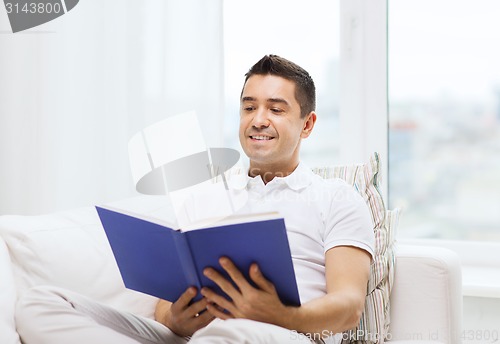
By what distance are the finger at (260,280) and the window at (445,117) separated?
1610mm

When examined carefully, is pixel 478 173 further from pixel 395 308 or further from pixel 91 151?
pixel 91 151

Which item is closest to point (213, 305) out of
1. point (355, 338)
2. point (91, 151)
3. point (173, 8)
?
point (355, 338)

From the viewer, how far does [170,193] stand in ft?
8.05

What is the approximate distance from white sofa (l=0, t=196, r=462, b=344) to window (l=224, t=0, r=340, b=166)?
1.09m

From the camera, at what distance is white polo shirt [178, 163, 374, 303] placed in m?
1.50

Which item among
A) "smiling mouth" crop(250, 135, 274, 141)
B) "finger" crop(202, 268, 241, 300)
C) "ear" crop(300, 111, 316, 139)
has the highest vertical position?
"ear" crop(300, 111, 316, 139)

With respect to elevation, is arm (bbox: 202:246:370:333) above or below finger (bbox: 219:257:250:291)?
below

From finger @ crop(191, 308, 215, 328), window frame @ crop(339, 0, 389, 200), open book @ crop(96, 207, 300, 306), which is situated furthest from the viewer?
window frame @ crop(339, 0, 389, 200)

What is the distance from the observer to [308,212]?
62.9 inches

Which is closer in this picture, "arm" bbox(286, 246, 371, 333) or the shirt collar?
"arm" bbox(286, 246, 371, 333)

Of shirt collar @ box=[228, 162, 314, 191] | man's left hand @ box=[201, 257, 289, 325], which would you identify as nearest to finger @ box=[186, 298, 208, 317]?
man's left hand @ box=[201, 257, 289, 325]

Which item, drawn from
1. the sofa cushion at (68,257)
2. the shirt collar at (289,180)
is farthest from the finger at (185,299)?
the shirt collar at (289,180)

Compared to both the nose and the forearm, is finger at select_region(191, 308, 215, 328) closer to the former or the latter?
the forearm

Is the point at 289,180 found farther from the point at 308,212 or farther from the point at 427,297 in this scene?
the point at 427,297
